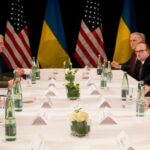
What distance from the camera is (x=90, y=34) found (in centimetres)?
686

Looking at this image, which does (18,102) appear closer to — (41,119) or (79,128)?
(41,119)

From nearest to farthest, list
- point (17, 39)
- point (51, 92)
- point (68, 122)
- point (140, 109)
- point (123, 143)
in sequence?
point (123, 143)
point (68, 122)
point (140, 109)
point (51, 92)
point (17, 39)

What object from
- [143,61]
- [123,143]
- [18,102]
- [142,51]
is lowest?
[123,143]

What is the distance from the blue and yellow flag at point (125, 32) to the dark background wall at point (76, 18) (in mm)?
188

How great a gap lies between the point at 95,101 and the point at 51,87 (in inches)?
26.9

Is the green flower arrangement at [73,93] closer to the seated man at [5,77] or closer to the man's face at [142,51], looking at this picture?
the seated man at [5,77]

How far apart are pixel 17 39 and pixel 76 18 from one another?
1.15 meters

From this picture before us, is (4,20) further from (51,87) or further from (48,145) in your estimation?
(48,145)

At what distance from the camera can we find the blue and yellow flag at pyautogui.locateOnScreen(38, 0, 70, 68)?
6.82m

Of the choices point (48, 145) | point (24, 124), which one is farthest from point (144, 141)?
point (24, 124)

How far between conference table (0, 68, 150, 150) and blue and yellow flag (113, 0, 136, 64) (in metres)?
2.95

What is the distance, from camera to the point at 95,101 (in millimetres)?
3223

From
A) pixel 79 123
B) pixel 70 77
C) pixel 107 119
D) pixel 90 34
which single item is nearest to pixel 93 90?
pixel 70 77

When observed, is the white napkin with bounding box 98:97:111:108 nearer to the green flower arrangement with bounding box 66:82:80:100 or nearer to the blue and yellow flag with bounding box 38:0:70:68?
the green flower arrangement with bounding box 66:82:80:100
